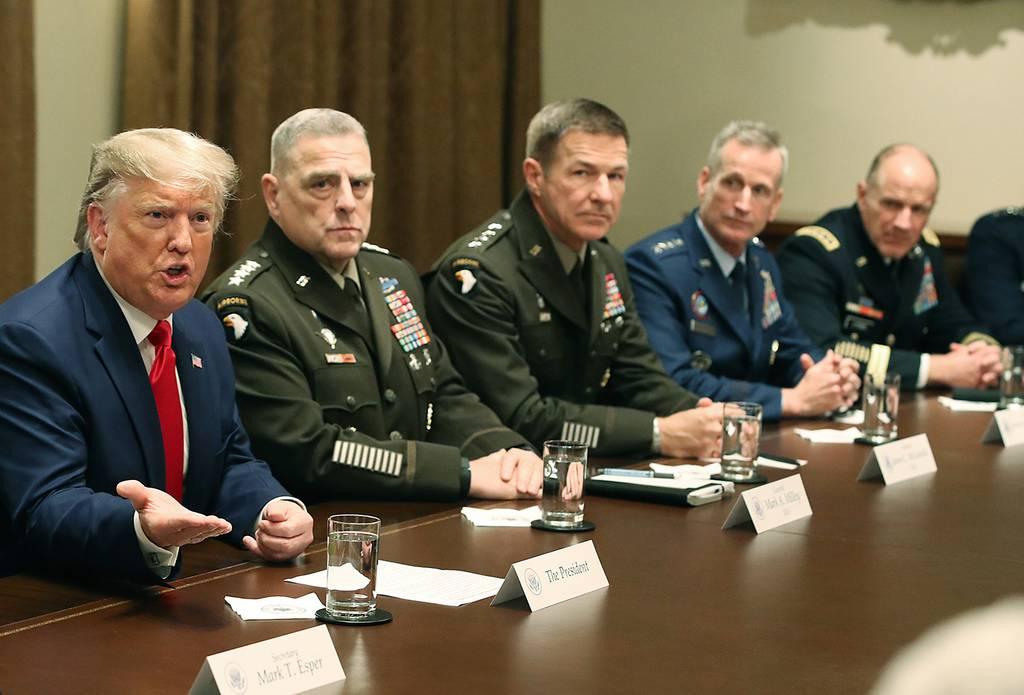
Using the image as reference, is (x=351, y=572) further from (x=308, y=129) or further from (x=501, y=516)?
(x=308, y=129)

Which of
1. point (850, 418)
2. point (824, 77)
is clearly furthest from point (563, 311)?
point (824, 77)

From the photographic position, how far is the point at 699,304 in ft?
14.3

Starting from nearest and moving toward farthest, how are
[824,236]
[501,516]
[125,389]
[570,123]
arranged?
[125,389]
[501,516]
[570,123]
[824,236]

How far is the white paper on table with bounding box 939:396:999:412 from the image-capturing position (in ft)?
14.1

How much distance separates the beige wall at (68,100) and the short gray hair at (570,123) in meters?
1.28

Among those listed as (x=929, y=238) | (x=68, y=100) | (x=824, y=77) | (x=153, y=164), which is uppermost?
(x=824, y=77)

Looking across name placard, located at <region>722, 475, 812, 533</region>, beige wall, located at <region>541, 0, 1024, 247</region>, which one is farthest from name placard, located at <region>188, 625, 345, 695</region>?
beige wall, located at <region>541, 0, 1024, 247</region>

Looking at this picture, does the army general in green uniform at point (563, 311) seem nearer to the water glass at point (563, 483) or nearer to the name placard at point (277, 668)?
the water glass at point (563, 483)

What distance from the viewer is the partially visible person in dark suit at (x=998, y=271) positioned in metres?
5.74

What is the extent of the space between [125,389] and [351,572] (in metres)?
0.61

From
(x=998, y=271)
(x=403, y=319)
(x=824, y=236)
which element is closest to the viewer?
(x=403, y=319)

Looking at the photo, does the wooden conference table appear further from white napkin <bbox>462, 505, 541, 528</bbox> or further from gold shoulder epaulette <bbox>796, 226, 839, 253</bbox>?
gold shoulder epaulette <bbox>796, 226, 839, 253</bbox>

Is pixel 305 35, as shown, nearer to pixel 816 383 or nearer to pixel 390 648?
pixel 816 383

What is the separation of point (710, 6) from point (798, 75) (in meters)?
0.52
